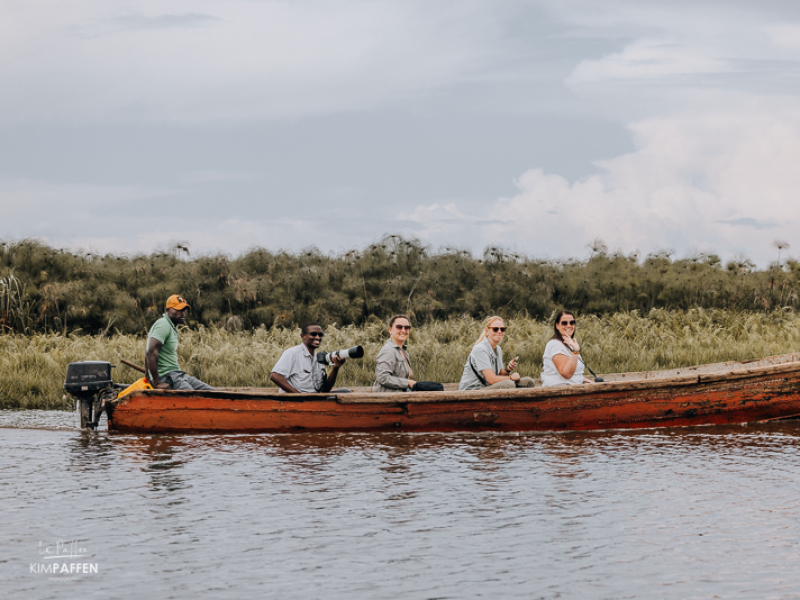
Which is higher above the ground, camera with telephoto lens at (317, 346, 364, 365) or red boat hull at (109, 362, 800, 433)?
camera with telephoto lens at (317, 346, 364, 365)

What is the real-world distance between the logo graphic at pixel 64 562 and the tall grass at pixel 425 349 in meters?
A: 8.19

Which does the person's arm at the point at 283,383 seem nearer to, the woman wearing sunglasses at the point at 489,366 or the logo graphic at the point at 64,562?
the woman wearing sunglasses at the point at 489,366

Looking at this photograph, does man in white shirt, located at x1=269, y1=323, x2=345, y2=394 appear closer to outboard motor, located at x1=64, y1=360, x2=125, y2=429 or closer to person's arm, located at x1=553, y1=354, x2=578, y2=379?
outboard motor, located at x1=64, y1=360, x2=125, y2=429

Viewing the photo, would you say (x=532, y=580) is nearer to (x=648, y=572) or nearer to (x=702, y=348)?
(x=648, y=572)

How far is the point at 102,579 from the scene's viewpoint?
486 centimetres

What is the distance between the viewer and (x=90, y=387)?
33.5 feet

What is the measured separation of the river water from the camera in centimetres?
477

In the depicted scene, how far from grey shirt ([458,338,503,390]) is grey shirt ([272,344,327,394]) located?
177cm

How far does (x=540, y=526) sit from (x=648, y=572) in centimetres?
107

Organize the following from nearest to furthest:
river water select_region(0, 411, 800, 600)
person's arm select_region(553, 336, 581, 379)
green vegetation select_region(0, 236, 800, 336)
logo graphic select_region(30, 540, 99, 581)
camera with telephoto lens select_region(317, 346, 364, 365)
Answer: river water select_region(0, 411, 800, 600) < logo graphic select_region(30, 540, 99, 581) < camera with telephoto lens select_region(317, 346, 364, 365) < person's arm select_region(553, 336, 581, 379) < green vegetation select_region(0, 236, 800, 336)

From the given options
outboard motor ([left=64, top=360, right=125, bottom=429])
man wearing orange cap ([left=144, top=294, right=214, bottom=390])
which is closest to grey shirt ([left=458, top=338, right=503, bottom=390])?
man wearing orange cap ([left=144, top=294, right=214, bottom=390])

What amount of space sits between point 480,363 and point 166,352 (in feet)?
12.1

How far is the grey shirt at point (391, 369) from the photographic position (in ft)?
31.6

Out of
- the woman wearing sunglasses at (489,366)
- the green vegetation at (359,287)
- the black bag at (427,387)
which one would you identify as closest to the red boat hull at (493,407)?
the woman wearing sunglasses at (489,366)
